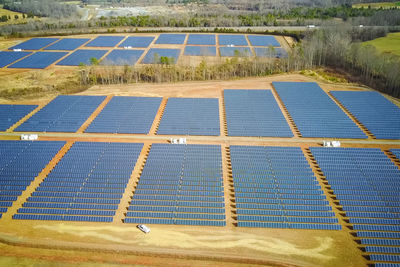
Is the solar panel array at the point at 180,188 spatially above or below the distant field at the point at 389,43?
below

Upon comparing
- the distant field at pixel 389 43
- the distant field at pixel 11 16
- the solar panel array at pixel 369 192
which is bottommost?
the solar panel array at pixel 369 192

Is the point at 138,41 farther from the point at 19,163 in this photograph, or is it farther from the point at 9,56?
the point at 19,163

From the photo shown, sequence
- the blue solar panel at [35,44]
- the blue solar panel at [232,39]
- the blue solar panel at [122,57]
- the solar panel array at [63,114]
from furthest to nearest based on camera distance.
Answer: the blue solar panel at [232,39] → the blue solar panel at [35,44] → the blue solar panel at [122,57] → the solar panel array at [63,114]

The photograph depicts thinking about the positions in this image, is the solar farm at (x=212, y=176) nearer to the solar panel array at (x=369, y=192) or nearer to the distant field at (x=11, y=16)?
the solar panel array at (x=369, y=192)

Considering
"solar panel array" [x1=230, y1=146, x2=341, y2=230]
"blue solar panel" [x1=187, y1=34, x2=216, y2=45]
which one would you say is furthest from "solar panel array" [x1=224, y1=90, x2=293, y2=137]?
"blue solar panel" [x1=187, y1=34, x2=216, y2=45]

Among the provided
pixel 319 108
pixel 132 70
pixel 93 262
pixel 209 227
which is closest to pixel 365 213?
pixel 209 227

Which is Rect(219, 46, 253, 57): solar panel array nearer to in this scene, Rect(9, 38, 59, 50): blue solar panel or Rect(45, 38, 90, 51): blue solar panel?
Rect(45, 38, 90, 51): blue solar panel

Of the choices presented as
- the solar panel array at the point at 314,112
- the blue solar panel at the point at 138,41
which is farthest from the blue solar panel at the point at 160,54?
the solar panel array at the point at 314,112
